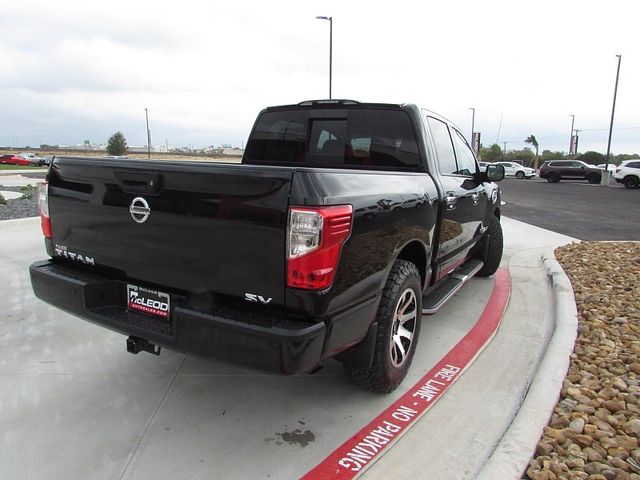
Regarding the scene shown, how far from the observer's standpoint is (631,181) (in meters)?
27.1

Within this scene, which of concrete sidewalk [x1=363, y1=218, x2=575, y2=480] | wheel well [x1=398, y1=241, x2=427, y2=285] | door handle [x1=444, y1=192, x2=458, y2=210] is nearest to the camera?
concrete sidewalk [x1=363, y1=218, x2=575, y2=480]

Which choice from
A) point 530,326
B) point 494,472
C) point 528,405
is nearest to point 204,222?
point 494,472

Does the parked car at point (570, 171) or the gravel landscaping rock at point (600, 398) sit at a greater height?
the parked car at point (570, 171)

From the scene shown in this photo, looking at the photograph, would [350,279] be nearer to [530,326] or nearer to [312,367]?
[312,367]

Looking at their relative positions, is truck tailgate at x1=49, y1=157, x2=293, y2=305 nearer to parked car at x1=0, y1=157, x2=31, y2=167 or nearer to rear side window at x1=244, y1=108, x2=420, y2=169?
rear side window at x1=244, y1=108, x2=420, y2=169

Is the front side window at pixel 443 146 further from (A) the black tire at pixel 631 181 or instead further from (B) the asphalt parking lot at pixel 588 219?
(A) the black tire at pixel 631 181

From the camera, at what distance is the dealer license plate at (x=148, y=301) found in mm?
2450

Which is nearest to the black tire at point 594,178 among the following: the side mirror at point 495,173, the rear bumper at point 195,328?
the side mirror at point 495,173

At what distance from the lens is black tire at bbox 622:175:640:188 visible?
88.3 ft

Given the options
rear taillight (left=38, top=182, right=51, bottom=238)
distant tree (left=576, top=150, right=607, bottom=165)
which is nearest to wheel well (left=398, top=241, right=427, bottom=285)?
rear taillight (left=38, top=182, right=51, bottom=238)

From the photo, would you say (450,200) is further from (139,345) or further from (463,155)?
(139,345)

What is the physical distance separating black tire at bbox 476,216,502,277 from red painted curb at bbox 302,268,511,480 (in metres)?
1.42

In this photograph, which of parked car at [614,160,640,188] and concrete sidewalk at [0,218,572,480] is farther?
parked car at [614,160,640,188]

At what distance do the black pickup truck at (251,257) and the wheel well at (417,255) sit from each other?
10mm
